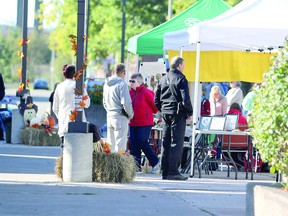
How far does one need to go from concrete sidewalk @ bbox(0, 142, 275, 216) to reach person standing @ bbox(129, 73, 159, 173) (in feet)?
1.77

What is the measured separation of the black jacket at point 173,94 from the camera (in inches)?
661

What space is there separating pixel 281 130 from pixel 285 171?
386 mm

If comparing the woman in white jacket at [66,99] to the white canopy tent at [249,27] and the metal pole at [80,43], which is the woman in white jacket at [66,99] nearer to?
the metal pole at [80,43]

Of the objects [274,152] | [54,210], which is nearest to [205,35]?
[54,210]

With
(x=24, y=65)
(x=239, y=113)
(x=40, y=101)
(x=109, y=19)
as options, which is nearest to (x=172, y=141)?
(x=239, y=113)

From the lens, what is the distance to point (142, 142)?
18562mm

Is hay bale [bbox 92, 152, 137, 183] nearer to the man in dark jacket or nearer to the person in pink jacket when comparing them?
the man in dark jacket

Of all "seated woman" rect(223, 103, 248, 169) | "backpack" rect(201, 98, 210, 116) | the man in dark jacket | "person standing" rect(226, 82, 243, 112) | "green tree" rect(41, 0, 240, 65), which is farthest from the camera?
"green tree" rect(41, 0, 240, 65)

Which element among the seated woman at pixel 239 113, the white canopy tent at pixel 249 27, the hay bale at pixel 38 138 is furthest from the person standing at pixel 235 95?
the white canopy tent at pixel 249 27

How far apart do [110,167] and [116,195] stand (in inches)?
71.1

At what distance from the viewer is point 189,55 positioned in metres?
22.8

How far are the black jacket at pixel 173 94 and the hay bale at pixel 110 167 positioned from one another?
151 centimetres

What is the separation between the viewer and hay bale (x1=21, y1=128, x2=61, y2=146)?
2539 cm

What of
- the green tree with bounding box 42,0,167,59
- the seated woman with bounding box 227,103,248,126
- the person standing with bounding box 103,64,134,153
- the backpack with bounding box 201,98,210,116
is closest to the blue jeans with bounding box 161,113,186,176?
the person standing with bounding box 103,64,134,153
